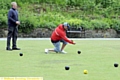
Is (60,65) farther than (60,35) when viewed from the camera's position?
No

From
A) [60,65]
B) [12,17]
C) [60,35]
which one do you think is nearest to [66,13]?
[12,17]

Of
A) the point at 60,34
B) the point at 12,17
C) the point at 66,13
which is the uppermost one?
the point at 12,17

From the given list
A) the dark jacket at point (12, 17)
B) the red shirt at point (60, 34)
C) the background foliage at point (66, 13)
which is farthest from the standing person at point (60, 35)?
the background foliage at point (66, 13)

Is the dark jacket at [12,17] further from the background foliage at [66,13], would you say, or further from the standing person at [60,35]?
the background foliage at [66,13]

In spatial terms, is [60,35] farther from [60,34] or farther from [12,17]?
[12,17]

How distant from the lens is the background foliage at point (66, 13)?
2728 centimetres

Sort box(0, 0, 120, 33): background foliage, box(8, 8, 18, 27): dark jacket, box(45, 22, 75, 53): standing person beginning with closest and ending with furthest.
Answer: box(45, 22, 75, 53): standing person
box(8, 8, 18, 27): dark jacket
box(0, 0, 120, 33): background foliage

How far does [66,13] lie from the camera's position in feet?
97.4

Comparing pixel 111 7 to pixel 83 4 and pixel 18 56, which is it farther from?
pixel 18 56

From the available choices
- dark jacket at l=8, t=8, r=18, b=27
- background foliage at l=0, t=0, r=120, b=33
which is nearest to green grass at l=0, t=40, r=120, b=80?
dark jacket at l=8, t=8, r=18, b=27

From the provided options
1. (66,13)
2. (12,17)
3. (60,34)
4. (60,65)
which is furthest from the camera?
(66,13)

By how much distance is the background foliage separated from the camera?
2728 cm

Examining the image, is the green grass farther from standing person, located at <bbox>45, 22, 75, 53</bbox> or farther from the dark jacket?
the dark jacket

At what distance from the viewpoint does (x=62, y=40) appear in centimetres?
1669
